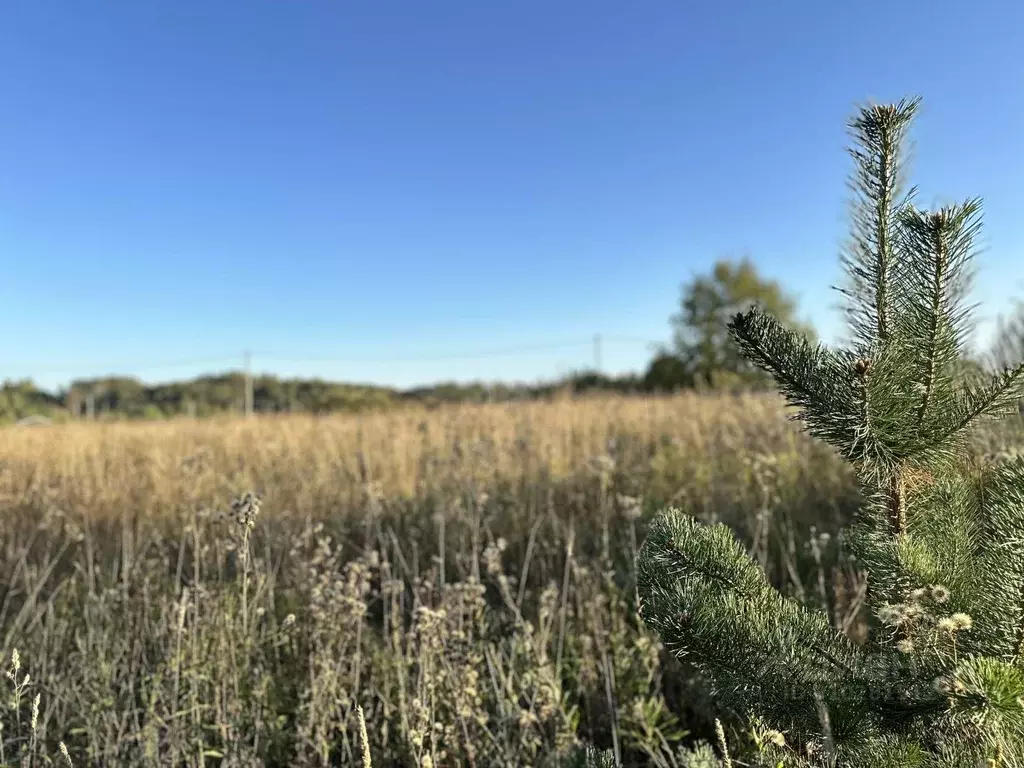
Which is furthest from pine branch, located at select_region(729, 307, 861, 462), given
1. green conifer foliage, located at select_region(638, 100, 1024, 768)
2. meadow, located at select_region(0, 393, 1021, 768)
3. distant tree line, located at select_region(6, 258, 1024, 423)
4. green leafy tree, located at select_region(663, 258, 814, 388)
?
green leafy tree, located at select_region(663, 258, 814, 388)

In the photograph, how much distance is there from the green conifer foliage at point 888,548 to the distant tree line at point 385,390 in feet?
28.9

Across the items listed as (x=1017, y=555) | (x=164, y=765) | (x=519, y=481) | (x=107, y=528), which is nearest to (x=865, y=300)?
(x=1017, y=555)

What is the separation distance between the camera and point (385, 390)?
25922 mm

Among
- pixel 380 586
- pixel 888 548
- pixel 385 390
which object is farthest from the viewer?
pixel 385 390

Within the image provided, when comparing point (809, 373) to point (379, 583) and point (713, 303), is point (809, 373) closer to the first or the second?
point (379, 583)

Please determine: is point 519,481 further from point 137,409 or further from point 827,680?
point 137,409

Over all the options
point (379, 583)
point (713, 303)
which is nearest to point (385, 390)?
point (713, 303)

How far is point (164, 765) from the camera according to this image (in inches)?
67.7

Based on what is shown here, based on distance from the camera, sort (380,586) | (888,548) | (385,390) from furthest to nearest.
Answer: (385,390) < (380,586) < (888,548)

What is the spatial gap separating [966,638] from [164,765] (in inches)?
75.0

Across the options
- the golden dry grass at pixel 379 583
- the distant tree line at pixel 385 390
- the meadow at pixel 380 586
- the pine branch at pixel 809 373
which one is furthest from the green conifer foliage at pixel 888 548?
the distant tree line at pixel 385 390

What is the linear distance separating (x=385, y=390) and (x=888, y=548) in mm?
25588

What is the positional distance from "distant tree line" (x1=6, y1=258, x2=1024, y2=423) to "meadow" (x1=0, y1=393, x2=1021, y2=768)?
5.29 m

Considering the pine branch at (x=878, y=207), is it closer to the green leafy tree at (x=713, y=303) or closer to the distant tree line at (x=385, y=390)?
the distant tree line at (x=385, y=390)
